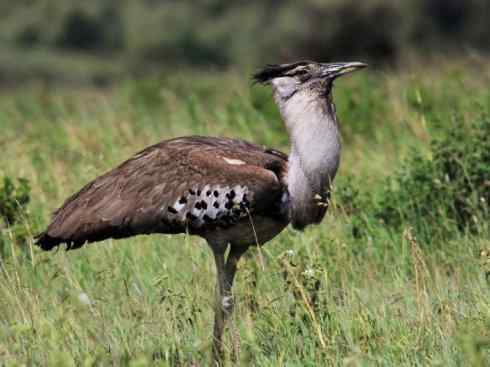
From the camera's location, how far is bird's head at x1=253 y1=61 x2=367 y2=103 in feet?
13.1

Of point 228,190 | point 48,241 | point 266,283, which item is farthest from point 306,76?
point 48,241

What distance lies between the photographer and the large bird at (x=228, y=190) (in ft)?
12.6

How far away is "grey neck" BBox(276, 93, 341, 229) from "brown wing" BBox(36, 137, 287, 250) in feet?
0.30

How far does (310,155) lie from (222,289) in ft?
2.36

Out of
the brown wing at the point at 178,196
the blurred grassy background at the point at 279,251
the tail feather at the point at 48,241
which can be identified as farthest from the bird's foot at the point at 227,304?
the tail feather at the point at 48,241

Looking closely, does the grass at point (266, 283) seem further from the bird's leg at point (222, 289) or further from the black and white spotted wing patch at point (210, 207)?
the black and white spotted wing patch at point (210, 207)

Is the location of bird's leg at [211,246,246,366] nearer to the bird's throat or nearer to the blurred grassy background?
the blurred grassy background

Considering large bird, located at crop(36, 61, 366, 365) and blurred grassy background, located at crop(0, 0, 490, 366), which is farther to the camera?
large bird, located at crop(36, 61, 366, 365)

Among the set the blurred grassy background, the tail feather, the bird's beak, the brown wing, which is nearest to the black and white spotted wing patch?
the brown wing

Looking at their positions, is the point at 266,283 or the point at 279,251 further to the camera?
the point at 279,251

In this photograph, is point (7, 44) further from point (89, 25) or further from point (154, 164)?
point (154, 164)

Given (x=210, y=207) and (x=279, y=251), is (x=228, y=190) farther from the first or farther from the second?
(x=279, y=251)

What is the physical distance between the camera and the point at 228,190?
151 inches

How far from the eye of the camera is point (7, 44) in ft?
145
